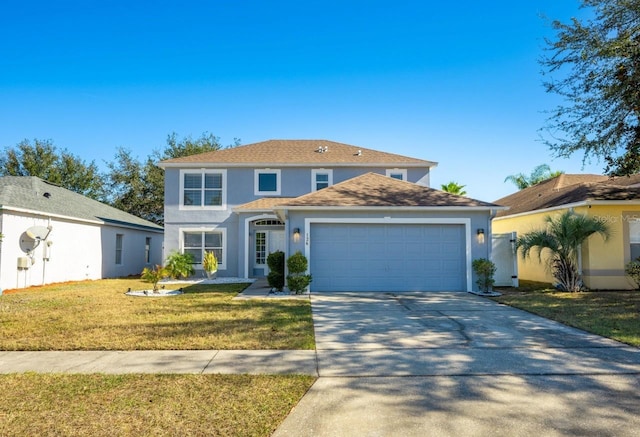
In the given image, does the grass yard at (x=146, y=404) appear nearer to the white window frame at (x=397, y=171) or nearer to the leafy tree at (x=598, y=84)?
the leafy tree at (x=598, y=84)

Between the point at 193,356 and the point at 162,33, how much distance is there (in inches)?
460

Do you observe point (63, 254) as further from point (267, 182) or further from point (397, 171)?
point (397, 171)

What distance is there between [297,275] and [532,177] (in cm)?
2818

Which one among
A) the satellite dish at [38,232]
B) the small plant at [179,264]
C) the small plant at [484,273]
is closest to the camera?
the small plant at [484,273]

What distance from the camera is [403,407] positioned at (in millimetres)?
3746

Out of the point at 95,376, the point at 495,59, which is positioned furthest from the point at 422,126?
the point at 95,376

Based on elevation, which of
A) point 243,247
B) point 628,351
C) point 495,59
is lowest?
point 628,351

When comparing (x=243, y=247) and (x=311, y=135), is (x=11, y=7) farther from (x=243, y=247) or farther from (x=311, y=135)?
(x=311, y=135)

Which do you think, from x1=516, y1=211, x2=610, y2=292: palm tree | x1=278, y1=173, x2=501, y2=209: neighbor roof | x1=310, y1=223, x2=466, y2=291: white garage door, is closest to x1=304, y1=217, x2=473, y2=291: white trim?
x1=310, y1=223, x2=466, y2=291: white garage door

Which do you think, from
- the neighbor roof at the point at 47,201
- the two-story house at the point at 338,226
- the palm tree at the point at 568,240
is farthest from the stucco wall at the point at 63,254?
the palm tree at the point at 568,240

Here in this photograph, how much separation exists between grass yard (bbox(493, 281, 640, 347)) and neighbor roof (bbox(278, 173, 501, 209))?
10.2 ft

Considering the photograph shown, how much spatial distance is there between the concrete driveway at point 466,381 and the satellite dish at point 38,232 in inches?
475

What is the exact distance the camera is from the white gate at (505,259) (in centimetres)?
1383

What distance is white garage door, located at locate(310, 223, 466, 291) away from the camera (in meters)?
12.4
